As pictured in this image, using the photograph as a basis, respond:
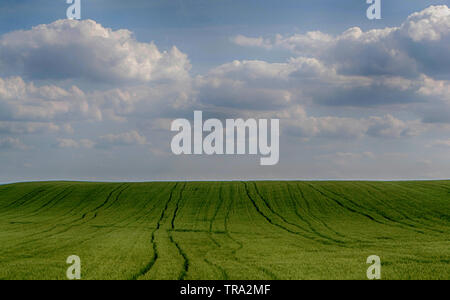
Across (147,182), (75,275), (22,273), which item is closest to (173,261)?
(75,275)

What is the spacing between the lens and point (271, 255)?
25.5 meters

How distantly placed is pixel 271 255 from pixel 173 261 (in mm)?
5886

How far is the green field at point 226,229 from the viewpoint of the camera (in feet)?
67.3

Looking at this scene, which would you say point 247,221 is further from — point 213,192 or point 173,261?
point 173,261

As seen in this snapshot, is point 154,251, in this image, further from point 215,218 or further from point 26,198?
point 26,198

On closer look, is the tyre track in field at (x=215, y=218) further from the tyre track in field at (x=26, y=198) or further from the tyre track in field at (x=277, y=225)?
the tyre track in field at (x=26, y=198)

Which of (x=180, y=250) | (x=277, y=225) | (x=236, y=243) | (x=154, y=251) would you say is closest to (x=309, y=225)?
(x=277, y=225)

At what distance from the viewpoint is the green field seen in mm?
20516
